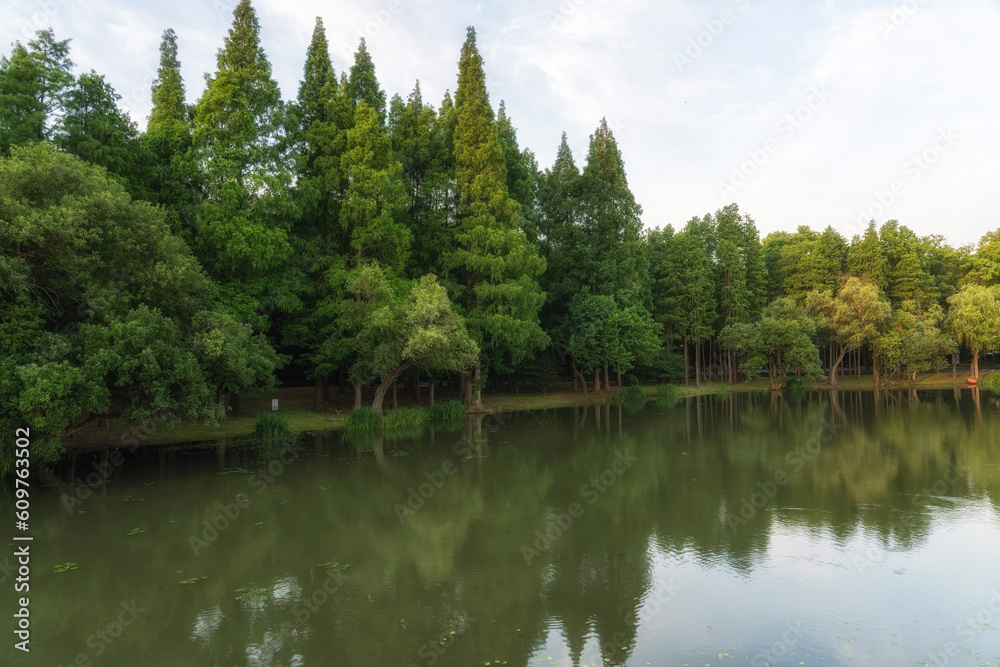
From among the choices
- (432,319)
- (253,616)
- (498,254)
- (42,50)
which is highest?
(42,50)

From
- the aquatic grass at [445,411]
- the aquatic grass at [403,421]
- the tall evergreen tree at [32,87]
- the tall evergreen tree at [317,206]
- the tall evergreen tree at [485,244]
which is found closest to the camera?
the tall evergreen tree at [32,87]

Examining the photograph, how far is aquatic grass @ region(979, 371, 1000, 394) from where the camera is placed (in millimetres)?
43625

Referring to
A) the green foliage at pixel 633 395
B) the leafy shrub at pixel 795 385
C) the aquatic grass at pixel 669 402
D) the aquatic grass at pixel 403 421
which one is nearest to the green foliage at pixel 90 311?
the aquatic grass at pixel 403 421

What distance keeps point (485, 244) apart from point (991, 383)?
40.4 m

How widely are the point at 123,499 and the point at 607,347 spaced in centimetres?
2852

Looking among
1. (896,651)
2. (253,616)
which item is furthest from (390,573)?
(896,651)

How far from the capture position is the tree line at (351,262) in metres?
14.8

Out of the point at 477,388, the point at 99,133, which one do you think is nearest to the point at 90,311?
the point at 99,133

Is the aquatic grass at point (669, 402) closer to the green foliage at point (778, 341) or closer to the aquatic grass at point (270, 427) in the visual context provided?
the green foliage at point (778, 341)

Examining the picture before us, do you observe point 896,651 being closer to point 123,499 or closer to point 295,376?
point 123,499

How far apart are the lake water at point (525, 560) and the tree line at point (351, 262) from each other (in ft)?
14.1

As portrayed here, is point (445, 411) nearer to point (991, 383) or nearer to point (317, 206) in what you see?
point (317, 206)

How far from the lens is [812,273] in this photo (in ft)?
177

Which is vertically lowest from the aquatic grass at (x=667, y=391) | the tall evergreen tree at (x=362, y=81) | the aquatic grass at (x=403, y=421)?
the aquatic grass at (x=403, y=421)
